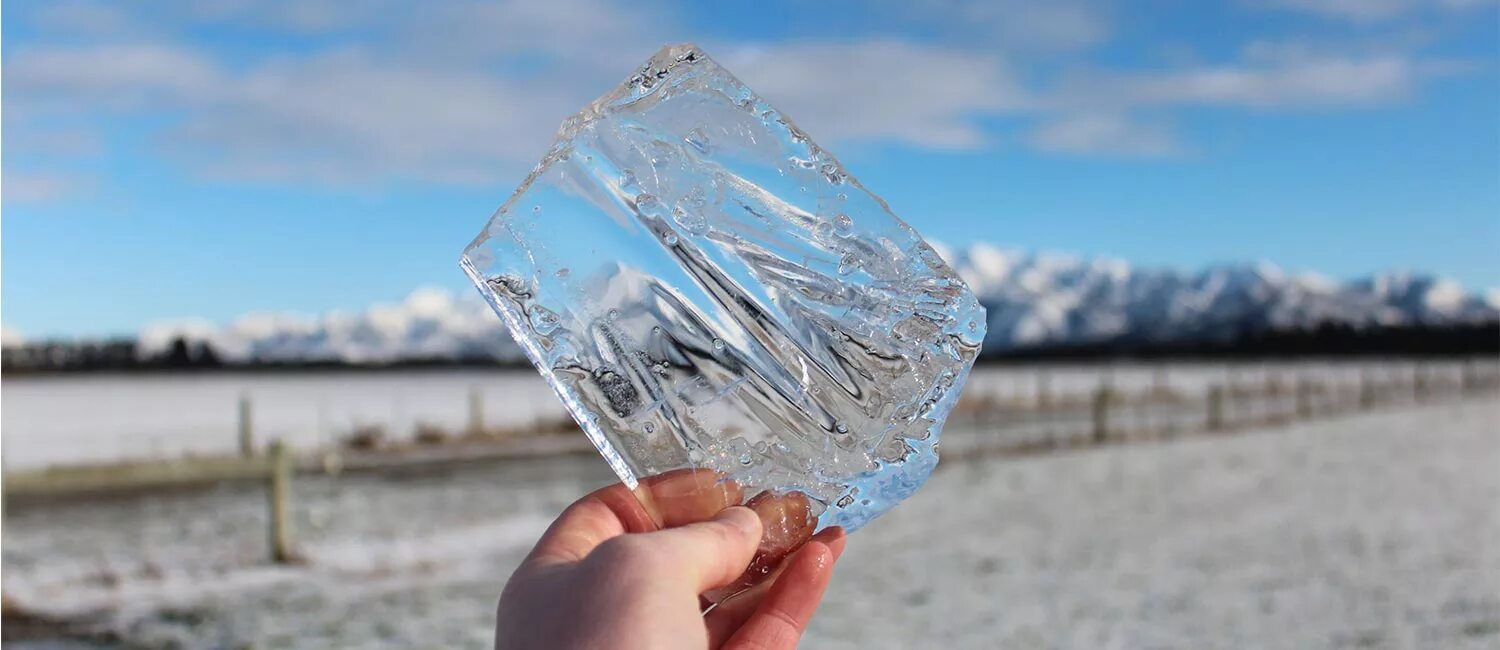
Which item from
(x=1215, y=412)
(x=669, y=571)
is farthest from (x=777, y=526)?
(x=1215, y=412)

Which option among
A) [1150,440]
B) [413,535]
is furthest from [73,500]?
[1150,440]

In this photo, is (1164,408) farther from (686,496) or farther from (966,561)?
(686,496)

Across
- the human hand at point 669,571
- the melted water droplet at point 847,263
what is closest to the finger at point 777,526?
the human hand at point 669,571

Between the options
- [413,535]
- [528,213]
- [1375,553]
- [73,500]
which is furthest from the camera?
[73,500]

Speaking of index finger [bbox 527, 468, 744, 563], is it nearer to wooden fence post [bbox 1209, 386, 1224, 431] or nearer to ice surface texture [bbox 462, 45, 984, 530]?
ice surface texture [bbox 462, 45, 984, 530]

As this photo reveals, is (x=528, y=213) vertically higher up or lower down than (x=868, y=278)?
higher up

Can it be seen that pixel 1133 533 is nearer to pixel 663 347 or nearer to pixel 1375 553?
pixel 1375 553
